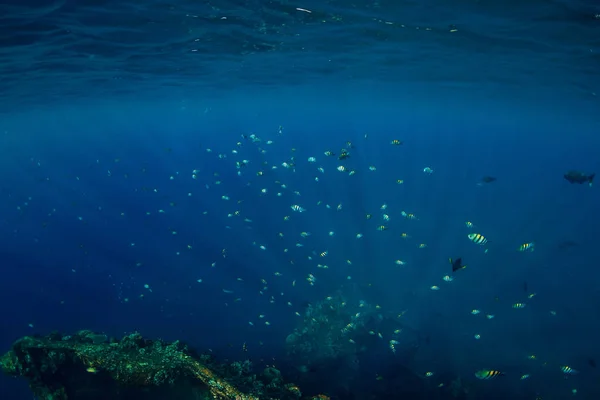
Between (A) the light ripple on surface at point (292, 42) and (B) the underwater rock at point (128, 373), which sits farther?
(A) the light ripple on surface at point (292, 42)

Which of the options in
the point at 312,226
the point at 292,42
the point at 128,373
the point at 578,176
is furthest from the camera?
the point at 312,226

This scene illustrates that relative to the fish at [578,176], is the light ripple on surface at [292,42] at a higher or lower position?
higher

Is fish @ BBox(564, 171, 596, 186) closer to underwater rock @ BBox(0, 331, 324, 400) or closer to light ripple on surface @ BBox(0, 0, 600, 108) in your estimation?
light ripple on surface @ BBox(0, 0, 600, 108)

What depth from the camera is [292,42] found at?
19.7 metres

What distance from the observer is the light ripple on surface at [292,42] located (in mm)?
13164

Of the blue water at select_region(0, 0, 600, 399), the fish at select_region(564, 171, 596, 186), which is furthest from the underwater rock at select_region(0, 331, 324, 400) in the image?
the fish at select_region(564, 171, 596, 186)

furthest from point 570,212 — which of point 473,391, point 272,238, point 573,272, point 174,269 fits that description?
point 174,269

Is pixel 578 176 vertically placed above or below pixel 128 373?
above

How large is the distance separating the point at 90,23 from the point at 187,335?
1549 cm

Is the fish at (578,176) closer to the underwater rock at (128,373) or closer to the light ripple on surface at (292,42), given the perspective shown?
the light ripple on surface at (292,42)

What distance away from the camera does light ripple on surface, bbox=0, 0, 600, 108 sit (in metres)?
13.2

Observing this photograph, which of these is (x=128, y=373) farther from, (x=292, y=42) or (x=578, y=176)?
(x=292, y=42)

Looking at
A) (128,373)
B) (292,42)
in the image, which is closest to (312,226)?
(292,42)

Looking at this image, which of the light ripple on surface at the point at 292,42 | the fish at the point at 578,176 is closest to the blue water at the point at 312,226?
the light ripple on surface at the point at 292,42
